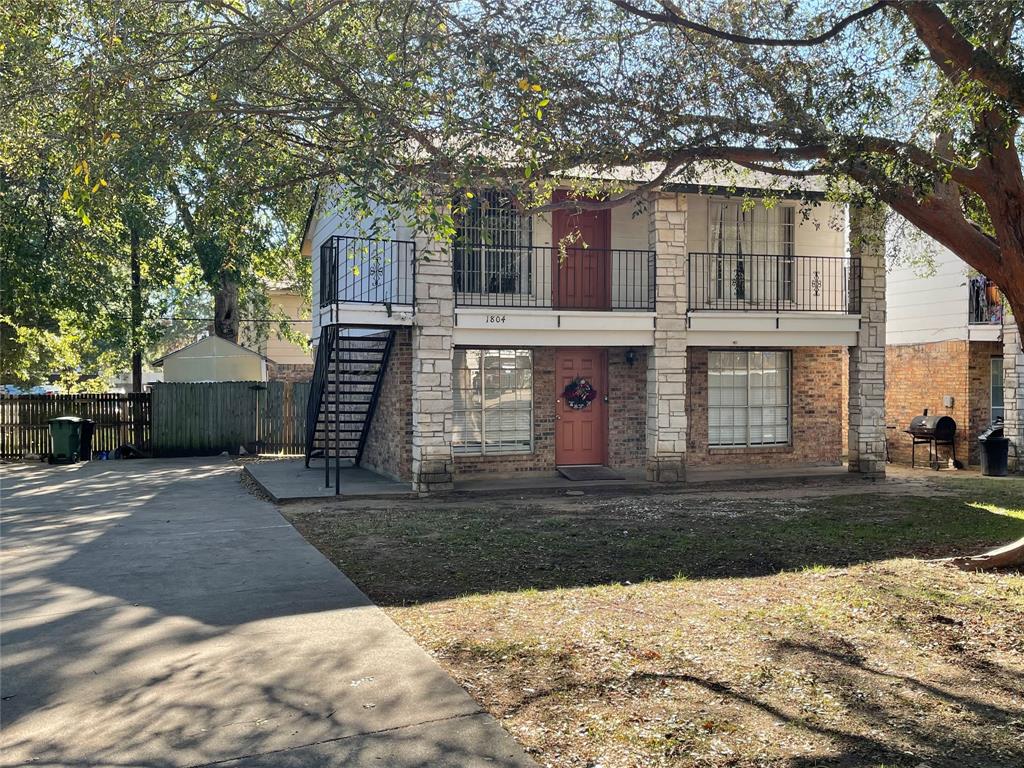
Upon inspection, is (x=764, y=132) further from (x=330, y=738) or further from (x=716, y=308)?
(x=716, y=308)

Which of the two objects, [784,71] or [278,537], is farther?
[278,537]

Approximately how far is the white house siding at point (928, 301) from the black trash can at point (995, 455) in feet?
7.56

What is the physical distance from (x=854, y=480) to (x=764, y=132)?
9115 mm

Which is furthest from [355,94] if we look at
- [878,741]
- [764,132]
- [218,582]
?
[878,741]

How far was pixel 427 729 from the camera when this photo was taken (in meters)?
4.68

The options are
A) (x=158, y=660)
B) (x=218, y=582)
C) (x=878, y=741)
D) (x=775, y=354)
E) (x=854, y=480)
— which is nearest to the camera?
(x=878, y=741)

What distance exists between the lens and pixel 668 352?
15.2 metres

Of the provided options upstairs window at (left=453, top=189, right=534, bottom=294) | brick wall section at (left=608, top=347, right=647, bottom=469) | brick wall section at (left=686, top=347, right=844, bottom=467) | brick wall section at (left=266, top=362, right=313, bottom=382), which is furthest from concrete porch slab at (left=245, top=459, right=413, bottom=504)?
brick wall section at (left=266, top=362, right=313, bottom=382)

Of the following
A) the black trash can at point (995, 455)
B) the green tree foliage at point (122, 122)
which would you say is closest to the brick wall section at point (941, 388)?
the black trash can at point (995, 455)

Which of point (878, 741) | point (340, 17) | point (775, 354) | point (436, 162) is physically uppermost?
point (340, 17)

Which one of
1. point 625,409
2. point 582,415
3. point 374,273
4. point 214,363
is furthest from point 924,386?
point 214,363

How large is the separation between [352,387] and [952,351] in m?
12.4

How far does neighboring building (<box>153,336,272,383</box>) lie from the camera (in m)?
23.5

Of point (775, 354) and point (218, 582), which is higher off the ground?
point (775, 354)
